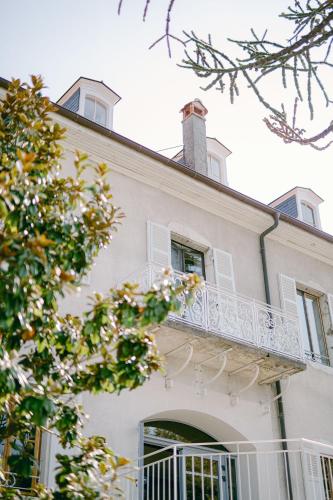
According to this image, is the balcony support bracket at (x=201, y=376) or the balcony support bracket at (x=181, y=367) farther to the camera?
the balcony support bracket at (x=201, y=376)

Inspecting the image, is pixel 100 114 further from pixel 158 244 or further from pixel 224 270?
pixel 224 270

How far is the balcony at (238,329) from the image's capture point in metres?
10.3

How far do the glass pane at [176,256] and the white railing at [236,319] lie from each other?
0.83m

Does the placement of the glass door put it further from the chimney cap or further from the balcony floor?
the chimney cap

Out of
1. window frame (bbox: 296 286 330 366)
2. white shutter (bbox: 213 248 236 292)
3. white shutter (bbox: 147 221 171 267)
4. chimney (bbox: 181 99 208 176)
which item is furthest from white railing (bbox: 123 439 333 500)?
chimney (bbox: 181 99 208 176)

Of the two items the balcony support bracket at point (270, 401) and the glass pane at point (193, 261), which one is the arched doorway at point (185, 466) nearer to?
the balcony support bracket at point (270, 401)

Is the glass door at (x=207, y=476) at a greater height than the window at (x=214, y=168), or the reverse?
the window at (x=214, y=168)

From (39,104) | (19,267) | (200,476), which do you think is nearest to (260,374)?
(200,476)

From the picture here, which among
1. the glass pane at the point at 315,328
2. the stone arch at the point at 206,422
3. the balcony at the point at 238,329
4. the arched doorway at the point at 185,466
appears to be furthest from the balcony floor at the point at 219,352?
the glass pane at the point at 315,328

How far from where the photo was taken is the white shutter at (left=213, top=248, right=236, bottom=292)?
478 inches

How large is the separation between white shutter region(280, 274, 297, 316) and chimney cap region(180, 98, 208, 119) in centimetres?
444

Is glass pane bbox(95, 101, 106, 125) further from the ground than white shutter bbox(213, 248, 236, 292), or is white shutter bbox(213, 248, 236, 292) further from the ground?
glass pane bbox(95, 101, 106, 125)

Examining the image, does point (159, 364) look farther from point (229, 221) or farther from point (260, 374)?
point (229, 221)

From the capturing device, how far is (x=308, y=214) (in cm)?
1652
